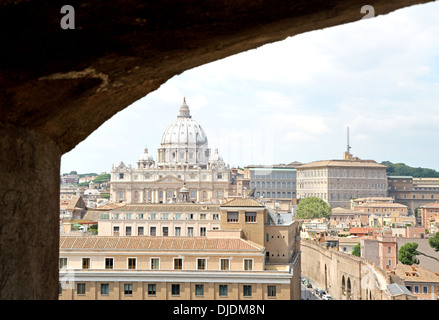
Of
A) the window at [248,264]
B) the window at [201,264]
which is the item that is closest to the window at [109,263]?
the window at [201,264]

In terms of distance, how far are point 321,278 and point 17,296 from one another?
37.8m

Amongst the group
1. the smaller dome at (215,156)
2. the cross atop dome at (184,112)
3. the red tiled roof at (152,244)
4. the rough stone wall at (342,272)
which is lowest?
the rough stone wall at (342,272)

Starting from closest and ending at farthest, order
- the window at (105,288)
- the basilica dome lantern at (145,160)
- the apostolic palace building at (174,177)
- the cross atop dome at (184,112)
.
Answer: the window at (105,288) < the apostolic palace building at (174,177) < the basilica dome lantern at (145,160) < the cross atop dome at (184,112)

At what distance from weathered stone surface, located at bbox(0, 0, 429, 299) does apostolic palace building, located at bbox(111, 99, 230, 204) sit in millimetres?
66369

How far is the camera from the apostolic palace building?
75250mm

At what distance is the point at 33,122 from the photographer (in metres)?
1.90

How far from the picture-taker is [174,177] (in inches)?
2950

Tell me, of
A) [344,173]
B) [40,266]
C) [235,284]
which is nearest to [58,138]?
[40,266]

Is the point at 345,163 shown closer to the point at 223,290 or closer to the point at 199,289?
the point at 223,290

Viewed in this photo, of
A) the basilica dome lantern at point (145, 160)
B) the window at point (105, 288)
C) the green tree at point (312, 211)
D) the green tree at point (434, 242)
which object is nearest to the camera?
the window at point (105, 288)

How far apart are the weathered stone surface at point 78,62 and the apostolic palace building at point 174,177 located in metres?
66.4

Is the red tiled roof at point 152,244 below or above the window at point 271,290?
above

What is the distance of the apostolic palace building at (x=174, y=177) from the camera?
75250 mm

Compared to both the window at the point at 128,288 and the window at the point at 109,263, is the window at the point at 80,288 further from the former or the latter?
the window at the point at 128,288
